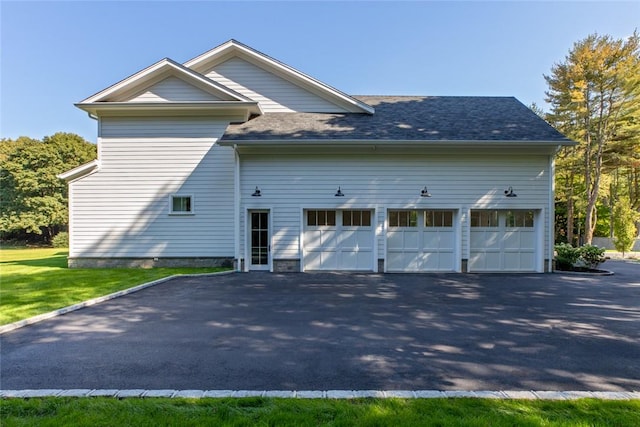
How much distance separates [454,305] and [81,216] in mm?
12822

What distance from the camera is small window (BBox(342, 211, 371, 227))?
11492 millimetres

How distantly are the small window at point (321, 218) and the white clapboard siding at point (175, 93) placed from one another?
5.67 metres

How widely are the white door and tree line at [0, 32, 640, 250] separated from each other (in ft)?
68.6

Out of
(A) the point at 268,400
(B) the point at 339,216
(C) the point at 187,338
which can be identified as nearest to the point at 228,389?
(A) the point at 268,400

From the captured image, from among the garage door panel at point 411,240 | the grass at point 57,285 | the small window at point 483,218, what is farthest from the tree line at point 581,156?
the grass at point 57,285

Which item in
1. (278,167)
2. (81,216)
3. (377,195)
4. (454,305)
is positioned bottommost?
(454,305)

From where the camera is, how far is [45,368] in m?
3.83

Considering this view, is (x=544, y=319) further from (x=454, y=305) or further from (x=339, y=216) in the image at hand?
(x=339, y=216)

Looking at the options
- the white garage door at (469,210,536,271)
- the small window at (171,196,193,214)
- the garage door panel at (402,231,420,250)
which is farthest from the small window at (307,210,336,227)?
the white garage door at (469,210,536,271)

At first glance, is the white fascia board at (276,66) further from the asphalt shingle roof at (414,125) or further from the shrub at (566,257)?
the shrub at (566,257)

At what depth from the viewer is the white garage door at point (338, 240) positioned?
11.4 meters

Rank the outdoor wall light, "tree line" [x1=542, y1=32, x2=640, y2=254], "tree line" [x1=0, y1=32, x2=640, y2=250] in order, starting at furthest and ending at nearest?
"tree line" [x1=0, y1=32, x2=640, y2=250] → "tree line" [x1=542, y1=32, x2=640, y2=254] → the outdoor wall light

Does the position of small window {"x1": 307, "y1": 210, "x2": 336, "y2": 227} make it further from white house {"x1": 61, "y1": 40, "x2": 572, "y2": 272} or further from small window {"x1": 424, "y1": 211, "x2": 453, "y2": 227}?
small window {"x1": 424, "y1": 211, "x2": 453, "y2": 227}

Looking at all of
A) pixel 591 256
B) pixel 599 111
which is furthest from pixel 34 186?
pixel 599 111
